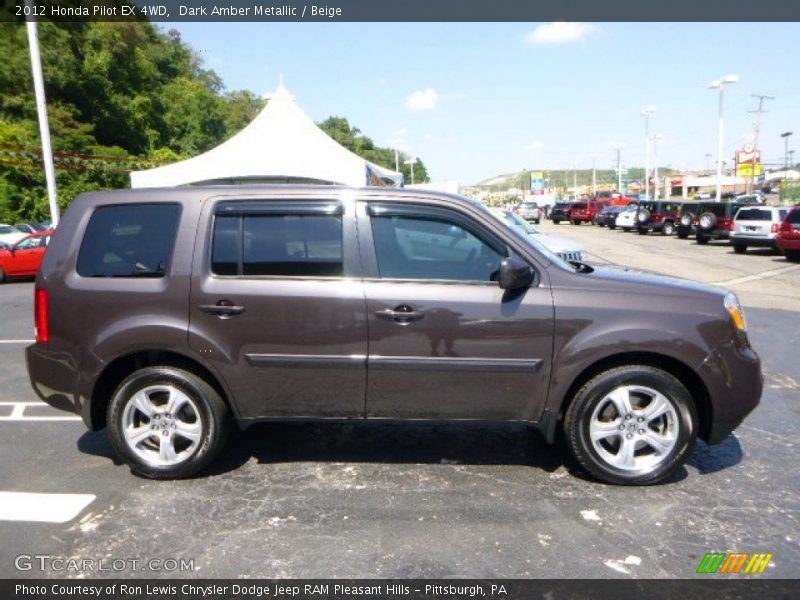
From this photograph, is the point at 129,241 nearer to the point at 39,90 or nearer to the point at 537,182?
the point at 39,90

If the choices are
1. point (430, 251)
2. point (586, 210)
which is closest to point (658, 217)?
point (586, 210)

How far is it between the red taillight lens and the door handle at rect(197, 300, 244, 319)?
1.05 meters

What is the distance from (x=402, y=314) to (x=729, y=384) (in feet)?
6.56

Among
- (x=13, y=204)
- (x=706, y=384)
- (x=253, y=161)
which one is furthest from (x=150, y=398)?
(x=13, y=204)

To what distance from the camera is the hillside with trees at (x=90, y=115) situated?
29.1m

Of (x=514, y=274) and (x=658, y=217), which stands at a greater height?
(x=658, y=217)

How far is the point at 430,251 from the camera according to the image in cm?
386

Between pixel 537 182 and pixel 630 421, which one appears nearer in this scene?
pixel 630 421

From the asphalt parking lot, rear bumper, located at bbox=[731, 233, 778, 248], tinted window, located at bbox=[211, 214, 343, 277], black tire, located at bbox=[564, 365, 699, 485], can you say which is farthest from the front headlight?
rear bumper, located at bbox=[731, 233, 778, 248]

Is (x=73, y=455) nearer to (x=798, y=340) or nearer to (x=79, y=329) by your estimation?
(x=79, y=329)

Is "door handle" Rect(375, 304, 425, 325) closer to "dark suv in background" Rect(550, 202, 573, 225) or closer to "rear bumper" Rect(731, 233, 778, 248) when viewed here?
"rear bumper" Rect(731, 233, 778, 248)

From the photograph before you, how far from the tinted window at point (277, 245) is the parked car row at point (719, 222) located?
17838mm

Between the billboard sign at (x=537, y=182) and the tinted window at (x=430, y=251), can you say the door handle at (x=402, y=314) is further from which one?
the billboard sign at (x=537, y=182)

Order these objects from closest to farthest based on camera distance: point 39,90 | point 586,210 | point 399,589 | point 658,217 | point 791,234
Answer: point 399,589, point 39,90, point 791,234, point 658,217, point 586,210
